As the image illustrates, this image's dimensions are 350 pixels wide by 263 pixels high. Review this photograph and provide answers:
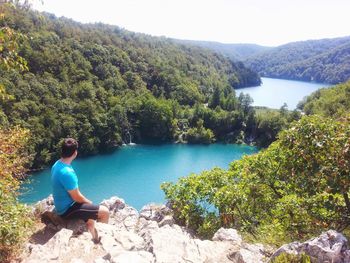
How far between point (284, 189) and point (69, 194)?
599cm

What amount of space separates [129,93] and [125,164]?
35.1 m

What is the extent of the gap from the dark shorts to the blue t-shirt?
0.09m

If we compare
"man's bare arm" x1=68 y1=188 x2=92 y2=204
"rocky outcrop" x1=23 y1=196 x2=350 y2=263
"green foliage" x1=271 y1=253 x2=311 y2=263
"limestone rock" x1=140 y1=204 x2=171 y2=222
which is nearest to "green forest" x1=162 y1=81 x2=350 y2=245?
"limestone rock" x1=140 y1=204 x2=171 y2=222

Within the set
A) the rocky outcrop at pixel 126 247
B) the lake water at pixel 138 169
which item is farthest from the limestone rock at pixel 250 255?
the lake water at pixel 138 169

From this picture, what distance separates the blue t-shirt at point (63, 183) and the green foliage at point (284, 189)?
4088mm

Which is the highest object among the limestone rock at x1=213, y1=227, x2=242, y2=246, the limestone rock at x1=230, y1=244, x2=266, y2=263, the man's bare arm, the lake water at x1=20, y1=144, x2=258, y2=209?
the man's bare arm

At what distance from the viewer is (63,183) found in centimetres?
730

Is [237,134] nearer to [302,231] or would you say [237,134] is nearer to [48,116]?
[48,116]

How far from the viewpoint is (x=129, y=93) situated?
9031cm

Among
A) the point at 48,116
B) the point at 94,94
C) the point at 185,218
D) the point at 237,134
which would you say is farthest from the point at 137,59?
the point at 185,218

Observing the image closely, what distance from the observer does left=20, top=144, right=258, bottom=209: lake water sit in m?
42.6

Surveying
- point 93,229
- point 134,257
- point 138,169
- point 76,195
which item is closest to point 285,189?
point 93,229

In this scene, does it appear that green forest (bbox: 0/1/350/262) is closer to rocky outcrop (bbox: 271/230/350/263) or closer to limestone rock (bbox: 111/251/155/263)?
rocky outcrop (bbox: 271/230/350/263)

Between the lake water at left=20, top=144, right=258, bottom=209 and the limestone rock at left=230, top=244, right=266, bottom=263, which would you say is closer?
the limestone rock at left=230, top=244, right=266, bottom=263
